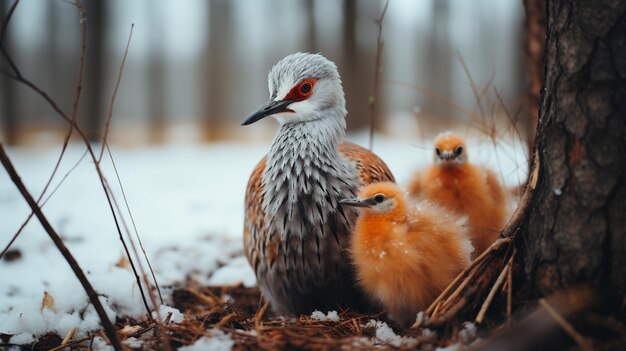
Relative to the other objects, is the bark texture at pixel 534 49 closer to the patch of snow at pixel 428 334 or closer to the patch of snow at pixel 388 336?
the patch of snow at pixel 388 336

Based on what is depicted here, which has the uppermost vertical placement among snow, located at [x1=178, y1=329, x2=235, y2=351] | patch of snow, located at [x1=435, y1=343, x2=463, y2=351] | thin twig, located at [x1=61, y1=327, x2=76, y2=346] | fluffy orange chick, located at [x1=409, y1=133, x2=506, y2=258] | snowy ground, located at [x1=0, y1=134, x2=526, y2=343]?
fluffy orange chick, located at [x1=409, y1=133, x2=506, y2=258]

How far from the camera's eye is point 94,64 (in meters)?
12.5

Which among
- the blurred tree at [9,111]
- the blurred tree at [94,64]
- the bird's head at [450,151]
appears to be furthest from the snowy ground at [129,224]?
the blurred tree at [9,111]

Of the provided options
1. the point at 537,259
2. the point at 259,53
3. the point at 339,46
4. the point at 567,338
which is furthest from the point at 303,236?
the point at 259,53

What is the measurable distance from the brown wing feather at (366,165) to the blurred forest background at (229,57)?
897 centimetres

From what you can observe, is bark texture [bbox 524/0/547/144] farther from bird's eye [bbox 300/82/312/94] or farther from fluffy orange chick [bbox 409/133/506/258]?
bird's eye [bbox 300/82/312/94]

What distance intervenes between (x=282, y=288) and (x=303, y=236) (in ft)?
1.34

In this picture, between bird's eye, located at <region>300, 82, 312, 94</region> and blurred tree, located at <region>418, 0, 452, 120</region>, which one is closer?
bird's eye, located at <region>300, 82, 312, 94</region>

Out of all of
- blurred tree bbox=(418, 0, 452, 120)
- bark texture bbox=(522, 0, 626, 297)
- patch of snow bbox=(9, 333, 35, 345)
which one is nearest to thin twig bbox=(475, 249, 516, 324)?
bark texture bbox=(522, 0, 626, 297)

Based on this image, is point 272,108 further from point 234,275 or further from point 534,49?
point 534,49

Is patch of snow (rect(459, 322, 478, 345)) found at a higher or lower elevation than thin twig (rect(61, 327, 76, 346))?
higher

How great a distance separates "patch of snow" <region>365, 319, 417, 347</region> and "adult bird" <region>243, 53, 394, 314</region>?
16.5 inches

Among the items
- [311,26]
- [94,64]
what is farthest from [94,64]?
[311,26]

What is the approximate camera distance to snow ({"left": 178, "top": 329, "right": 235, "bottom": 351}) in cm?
203
